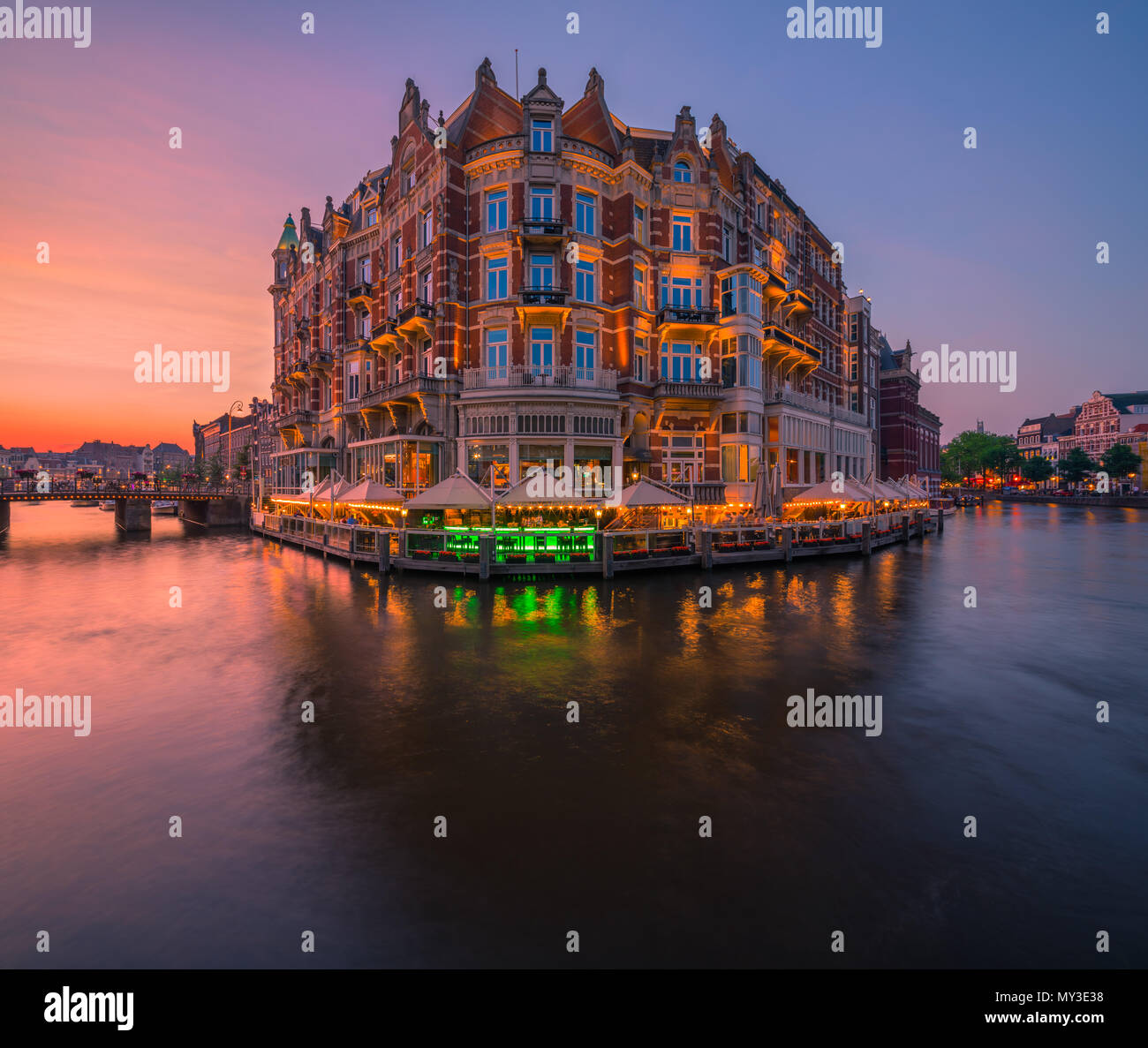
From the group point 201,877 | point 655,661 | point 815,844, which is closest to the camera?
Result: point 201,877

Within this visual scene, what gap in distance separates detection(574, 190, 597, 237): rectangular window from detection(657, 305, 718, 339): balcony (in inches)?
246

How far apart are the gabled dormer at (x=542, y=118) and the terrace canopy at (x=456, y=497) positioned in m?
19.7

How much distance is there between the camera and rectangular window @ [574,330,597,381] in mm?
30609

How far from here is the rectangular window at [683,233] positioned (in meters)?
34.3

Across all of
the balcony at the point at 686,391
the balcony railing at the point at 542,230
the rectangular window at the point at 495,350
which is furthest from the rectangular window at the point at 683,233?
the rectangular window at the point at 495,350

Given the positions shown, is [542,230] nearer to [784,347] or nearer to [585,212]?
[585,212]

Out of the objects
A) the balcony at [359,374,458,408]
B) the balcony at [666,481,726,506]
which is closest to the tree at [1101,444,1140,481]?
the balcony at [666,481,726,506]

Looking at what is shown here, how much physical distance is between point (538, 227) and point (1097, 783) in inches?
1206

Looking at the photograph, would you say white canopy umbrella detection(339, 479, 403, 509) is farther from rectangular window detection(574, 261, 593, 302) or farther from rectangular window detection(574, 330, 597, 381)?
rectangular window detection(574, 261, 593, 302)

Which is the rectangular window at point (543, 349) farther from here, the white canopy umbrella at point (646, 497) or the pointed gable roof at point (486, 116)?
the pointed gable roof at point (486, 116)

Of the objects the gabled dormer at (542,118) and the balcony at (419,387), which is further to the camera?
the balcony at (419,387)

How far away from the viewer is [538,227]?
29344 millimetres

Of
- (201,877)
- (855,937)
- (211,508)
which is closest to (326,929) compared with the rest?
(201,877)
